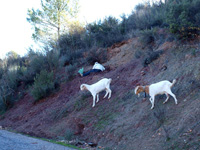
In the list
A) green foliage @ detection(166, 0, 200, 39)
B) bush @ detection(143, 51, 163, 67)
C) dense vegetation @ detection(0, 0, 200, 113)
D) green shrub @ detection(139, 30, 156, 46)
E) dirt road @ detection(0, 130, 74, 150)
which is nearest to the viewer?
dirt road @ detection(0, 130, 74, 150)

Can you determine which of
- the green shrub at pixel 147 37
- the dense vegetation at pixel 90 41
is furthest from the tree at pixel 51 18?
the green shrub at pixel 147 37

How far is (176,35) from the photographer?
1552cm

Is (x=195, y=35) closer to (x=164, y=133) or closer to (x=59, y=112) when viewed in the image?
(x=164, y=133)

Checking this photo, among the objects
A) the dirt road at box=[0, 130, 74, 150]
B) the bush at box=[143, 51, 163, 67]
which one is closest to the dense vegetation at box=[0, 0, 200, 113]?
the bush at box=[143, 51, 163, 67]

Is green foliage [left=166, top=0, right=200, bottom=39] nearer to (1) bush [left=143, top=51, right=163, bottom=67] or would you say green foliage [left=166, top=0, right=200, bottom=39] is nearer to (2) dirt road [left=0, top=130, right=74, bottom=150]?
(1) bush [left=143, top=51, right=163, bottom=67]

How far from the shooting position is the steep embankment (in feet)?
30.6

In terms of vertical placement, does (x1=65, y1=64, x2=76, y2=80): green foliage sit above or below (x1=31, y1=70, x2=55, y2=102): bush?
above

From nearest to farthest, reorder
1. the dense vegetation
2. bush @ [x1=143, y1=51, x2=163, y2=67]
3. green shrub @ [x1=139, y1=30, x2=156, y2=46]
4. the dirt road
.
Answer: the dirt road → bush @ [x1=143, y1=51, x2=163, y2=67] → the dense vegetation → green shrub @ [x1=139, y1=30, x2=156, y2=46]

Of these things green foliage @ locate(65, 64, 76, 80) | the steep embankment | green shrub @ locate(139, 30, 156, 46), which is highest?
green shrub @ locate(139, 30, 156, 46)

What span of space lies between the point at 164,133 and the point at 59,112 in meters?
9.30

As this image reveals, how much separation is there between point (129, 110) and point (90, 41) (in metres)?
16.5

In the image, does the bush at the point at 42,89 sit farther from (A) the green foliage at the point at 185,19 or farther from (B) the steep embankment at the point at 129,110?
(A) the green foliage at the point at 185,19

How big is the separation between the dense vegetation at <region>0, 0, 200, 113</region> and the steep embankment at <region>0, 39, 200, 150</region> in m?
1.07

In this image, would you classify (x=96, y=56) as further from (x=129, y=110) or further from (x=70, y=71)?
(x=129, y=110)
